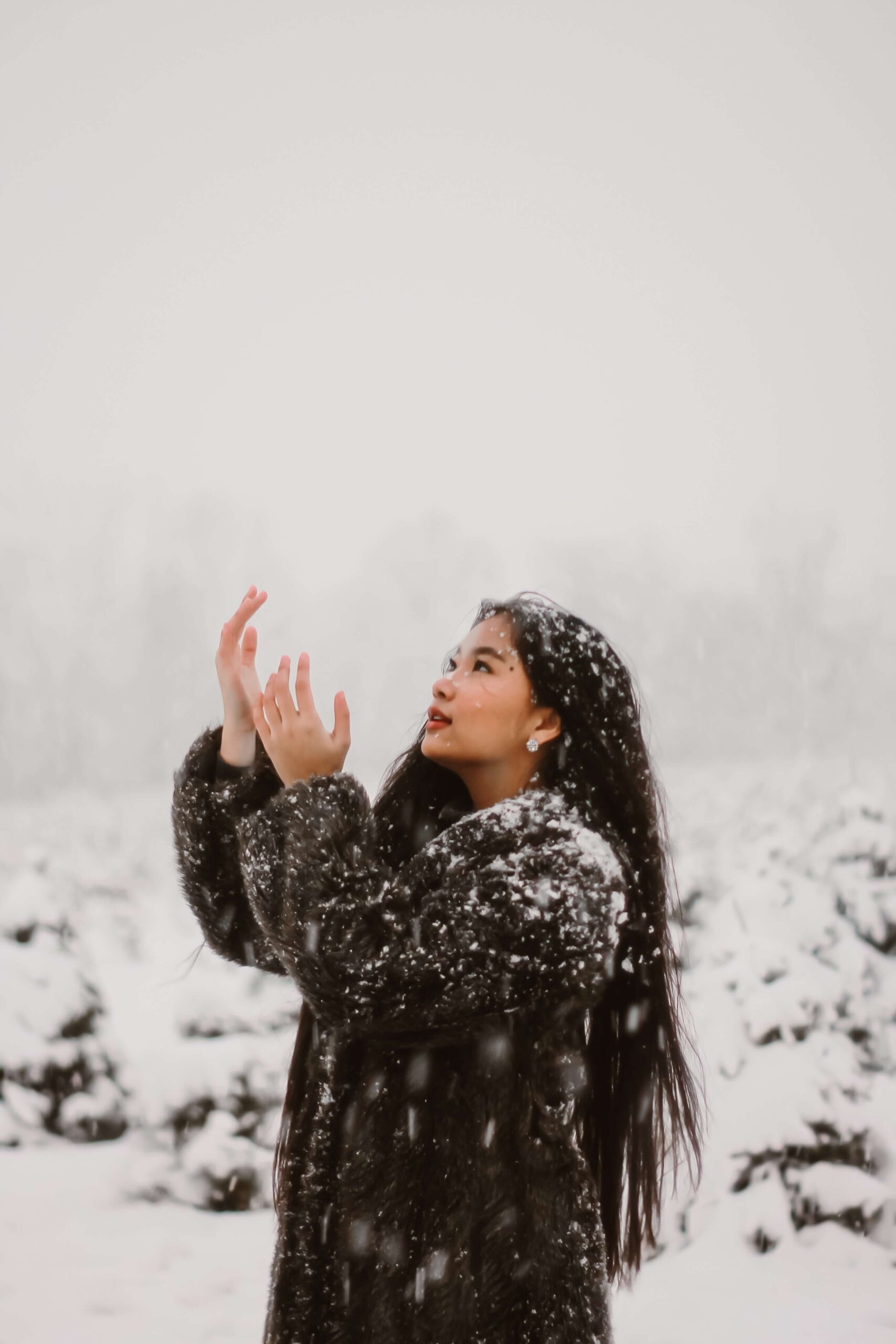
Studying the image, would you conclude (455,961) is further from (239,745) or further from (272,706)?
(239,745)

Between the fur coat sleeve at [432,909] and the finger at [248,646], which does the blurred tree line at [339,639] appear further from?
the fur coat sleeve at [432,909]

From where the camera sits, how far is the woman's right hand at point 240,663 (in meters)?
1.23

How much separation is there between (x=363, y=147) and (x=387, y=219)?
46.3 ft

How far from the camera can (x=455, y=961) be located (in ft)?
3.18

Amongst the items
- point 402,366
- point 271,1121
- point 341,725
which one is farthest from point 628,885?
point 402,366

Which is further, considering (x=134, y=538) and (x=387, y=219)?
(x=387, y=219)

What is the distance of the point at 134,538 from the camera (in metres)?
5.54

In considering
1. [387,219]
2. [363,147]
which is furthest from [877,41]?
[363,147]

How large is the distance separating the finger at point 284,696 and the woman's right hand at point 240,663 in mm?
131

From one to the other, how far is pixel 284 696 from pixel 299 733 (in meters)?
0.05

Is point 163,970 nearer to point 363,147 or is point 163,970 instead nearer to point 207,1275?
point 207,1275

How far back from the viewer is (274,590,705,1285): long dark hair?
49.2 inches

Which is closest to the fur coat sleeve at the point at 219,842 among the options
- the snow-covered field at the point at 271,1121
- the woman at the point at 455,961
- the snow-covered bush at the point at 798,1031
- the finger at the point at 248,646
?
the woman at the point at 455,961

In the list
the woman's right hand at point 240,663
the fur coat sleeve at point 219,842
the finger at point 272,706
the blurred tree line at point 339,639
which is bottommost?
the fur coat sleeve at point 219,842
